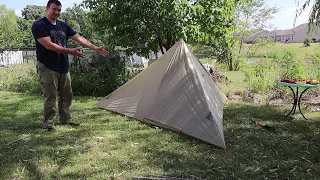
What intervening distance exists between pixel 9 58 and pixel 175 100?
2122 cm

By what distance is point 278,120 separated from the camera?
4.98 metres

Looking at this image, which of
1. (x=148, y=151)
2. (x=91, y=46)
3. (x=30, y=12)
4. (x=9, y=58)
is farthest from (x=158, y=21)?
(x=30, y=12)

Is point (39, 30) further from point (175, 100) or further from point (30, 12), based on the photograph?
point (30, 12)

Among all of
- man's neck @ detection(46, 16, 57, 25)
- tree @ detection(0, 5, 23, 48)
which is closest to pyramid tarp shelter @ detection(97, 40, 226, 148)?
man's neck @ detection(46, 16, 57, 25)

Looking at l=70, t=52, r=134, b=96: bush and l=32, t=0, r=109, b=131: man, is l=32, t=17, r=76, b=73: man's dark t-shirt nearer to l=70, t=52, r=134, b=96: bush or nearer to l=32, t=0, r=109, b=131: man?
l=32, t=0, r=109, b=131: man

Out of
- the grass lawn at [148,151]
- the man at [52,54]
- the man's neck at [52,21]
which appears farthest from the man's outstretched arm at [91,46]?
the grass lawn at [148,151]

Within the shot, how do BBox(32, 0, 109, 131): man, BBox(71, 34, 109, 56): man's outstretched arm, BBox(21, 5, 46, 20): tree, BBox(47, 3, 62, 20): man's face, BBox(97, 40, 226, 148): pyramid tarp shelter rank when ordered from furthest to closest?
BBox(21, 5, 46, 20): tree < BBox(71, 34, 109, 56): man's outstretched arm < BBox(97, 40, 226, 148): pyramid tarp shelter < BBox(47, 3, 62, 20): man's face < BBox(32, 0, 109, 131): man

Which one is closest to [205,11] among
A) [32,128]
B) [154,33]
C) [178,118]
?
[154,33]

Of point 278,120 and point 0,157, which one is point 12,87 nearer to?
point 0,157

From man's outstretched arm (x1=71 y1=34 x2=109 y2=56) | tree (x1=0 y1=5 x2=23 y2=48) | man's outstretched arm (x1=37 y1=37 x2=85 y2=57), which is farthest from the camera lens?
tree (x1=0 y1=5 x2=23 y2=48)

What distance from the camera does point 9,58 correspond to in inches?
865

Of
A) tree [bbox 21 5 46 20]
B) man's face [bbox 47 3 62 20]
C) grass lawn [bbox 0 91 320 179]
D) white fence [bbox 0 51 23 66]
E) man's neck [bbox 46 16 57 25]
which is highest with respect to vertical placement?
tree [bbox 21 5 46 20]

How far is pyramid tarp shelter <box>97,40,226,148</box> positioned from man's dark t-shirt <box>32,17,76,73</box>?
1.35 m

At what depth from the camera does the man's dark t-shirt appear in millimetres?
3842
